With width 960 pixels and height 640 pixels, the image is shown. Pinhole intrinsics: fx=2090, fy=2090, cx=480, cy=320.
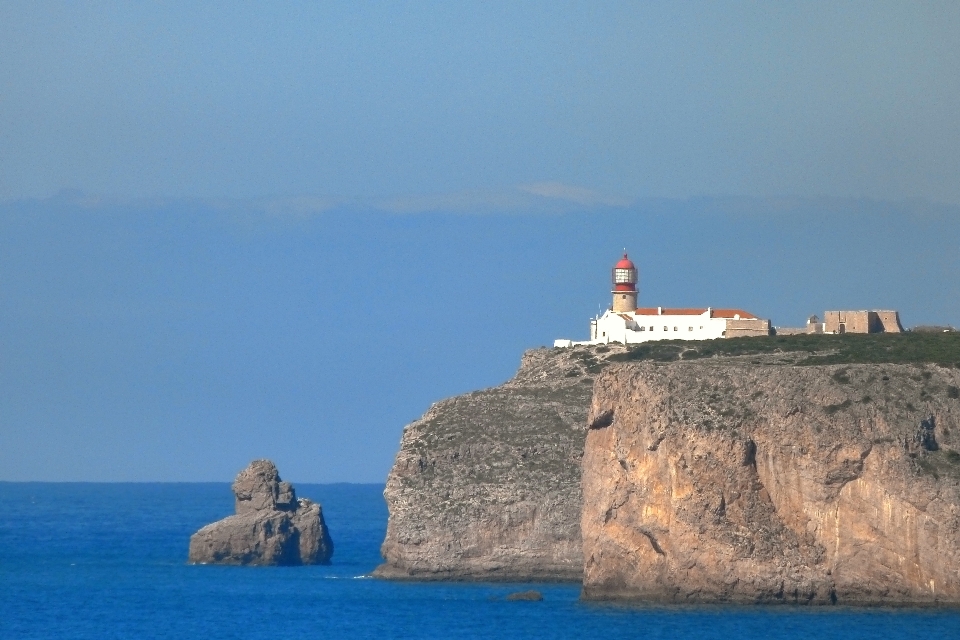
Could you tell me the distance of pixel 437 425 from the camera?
299 ft

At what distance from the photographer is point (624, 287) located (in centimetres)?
10694

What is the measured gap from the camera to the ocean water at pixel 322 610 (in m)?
65.1

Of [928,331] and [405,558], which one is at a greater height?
[928,331]

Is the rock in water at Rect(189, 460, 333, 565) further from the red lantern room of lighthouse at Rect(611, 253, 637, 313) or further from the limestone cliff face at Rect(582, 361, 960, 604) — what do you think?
the limestone cliff face at Rect(582, 361, 960, 604)

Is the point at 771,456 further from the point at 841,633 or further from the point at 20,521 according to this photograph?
the point at 20,521

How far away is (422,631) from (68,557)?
46.5 meters

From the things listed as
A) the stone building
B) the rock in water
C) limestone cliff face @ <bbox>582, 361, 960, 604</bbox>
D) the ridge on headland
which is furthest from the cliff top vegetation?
the rock in water

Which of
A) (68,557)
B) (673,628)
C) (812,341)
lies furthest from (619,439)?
(68,557)

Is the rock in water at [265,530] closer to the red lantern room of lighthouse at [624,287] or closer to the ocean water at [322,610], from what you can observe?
the ocean water at [322,610]

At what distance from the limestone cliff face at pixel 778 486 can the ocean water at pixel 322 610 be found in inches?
46.6

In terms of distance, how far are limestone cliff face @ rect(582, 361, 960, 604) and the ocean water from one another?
118 centimetres

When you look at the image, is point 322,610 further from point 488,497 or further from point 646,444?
point 646,444

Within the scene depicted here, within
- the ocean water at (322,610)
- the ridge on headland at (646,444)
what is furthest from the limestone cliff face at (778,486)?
the ocean water at (322,610)

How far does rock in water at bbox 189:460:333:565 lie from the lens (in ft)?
322
